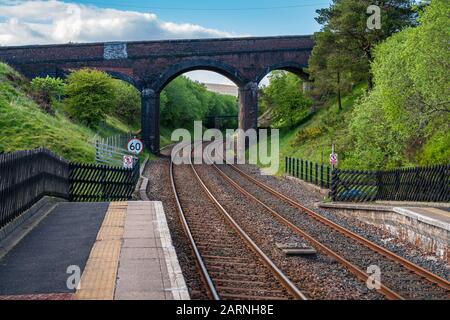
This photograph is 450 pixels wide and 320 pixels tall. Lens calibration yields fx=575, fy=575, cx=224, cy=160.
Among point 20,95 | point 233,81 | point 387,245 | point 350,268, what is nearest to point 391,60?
point 387,245

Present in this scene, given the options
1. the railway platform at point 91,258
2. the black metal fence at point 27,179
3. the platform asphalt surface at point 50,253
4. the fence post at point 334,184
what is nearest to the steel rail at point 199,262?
the railway platform at point 91,258

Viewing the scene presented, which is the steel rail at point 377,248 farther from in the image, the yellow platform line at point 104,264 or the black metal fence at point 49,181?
the black metal fence at point 49,181

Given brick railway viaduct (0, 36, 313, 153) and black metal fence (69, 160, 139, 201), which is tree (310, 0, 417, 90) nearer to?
brick railway viaduct (0, 36, 313, 153)

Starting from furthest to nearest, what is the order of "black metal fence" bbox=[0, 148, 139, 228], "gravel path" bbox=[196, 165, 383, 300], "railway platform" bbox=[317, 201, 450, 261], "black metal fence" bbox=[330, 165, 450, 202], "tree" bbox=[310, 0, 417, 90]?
"tree" bbox=[310, 0, 417, 90]
"black metal fence" bbox=[330, 165, 450, 202]
"railway platform" bbox=[317, 201, 450, 261]
"black metal fence" bbox=[0, 148, 139, 228]
"gravel path" bbox=[196, 165, 383, 300]

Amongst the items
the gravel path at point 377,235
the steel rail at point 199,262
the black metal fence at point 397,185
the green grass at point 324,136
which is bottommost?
the gravel path at point 377,235

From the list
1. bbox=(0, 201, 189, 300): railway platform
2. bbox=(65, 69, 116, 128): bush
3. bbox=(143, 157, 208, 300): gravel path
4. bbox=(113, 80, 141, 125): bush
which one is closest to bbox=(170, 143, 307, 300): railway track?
bbox=(143, 157, 208, 300): gravel path

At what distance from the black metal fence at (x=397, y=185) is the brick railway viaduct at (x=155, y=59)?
29.5m

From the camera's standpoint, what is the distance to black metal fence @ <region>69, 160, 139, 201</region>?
21.0 m

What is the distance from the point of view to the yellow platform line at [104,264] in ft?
27.2

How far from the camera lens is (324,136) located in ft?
125

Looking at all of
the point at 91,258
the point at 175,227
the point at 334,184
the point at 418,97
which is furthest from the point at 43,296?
the point at 418,97

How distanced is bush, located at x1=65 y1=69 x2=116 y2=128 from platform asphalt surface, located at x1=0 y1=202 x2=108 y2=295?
2671 cm

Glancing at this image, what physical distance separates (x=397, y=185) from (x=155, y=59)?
1337 inches
